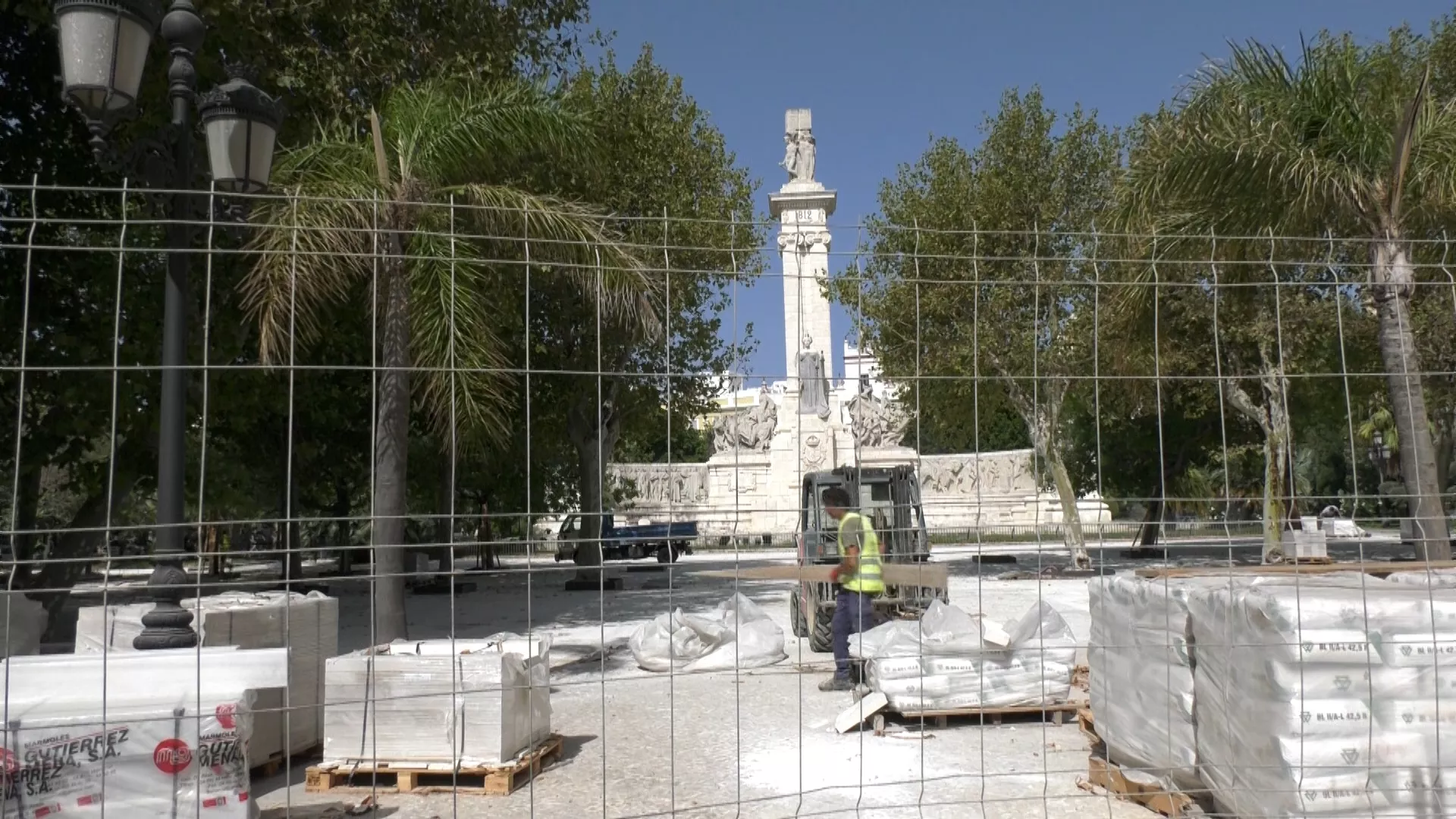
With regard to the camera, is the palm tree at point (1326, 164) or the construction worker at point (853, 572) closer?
the palm tree at point (1326, 164)

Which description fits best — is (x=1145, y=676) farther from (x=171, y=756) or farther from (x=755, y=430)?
(x=755, y=430)

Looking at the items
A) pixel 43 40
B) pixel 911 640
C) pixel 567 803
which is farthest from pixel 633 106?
pixel 567 803

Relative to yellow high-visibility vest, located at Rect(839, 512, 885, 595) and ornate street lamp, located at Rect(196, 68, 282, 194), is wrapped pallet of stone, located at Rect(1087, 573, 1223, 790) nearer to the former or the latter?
yellow high-visibility vest, located at Rect(839, 512, 885, 595)

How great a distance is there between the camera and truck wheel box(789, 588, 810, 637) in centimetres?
1210

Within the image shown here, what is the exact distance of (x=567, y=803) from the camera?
593 centimetres

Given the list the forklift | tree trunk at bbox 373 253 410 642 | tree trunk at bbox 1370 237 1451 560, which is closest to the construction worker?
the forklift

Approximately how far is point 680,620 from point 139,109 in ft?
25.3

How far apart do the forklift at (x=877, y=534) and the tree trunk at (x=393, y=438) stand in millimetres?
3501

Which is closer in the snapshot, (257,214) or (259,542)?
(257,214)

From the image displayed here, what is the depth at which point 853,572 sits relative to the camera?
26.7 ft

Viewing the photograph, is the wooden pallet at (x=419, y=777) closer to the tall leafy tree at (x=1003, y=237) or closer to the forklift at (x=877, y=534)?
the forklift at (x=877, y=534)

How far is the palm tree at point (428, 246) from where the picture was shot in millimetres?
7449

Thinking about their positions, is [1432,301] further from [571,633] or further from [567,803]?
[567,803]

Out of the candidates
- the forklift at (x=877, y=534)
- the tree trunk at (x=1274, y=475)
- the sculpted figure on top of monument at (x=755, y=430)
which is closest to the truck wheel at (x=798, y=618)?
the forklift at (x=877, y=534)
